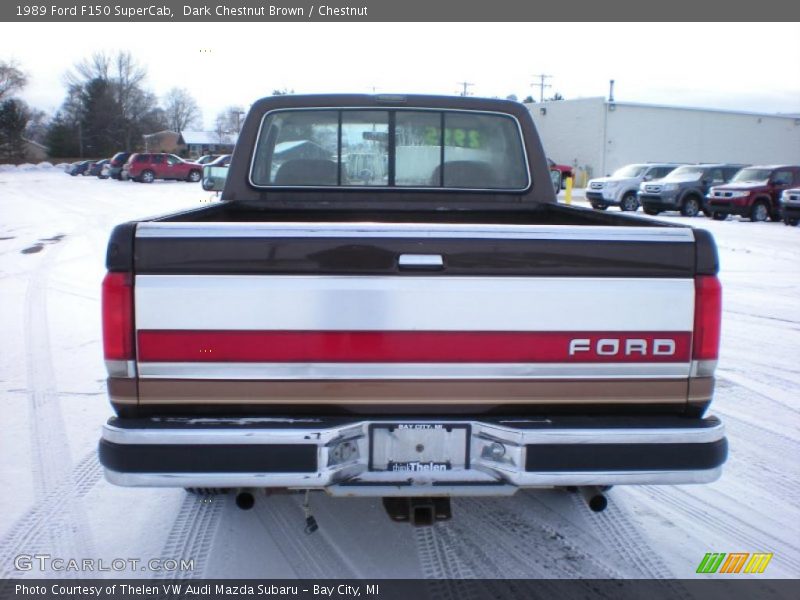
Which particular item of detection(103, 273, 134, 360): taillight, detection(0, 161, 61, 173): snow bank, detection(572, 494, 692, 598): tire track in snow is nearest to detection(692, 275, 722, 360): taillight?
detection(572, 494, 692, 598): tire track in snow

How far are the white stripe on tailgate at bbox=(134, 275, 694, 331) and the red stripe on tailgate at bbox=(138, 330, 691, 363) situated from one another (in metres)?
0.03

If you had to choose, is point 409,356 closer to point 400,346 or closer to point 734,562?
point 400,346

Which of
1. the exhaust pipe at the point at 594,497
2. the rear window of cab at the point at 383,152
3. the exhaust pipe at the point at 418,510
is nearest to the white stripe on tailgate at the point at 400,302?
the exhaust pipe at the point at 418,510

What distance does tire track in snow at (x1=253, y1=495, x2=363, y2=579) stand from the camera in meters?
3.40

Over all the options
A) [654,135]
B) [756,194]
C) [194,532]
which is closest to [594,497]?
[194,532]

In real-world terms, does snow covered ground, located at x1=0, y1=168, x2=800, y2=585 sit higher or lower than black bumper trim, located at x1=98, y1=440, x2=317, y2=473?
lower

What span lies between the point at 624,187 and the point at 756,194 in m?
4.45

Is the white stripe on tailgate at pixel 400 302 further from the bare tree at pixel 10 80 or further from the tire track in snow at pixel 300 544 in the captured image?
the bare tree at pixel 10 80

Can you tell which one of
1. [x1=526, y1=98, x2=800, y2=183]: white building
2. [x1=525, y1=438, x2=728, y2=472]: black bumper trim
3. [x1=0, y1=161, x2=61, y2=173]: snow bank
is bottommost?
[x1=525, y1=438, x2=728, y2=472]: black bumper trim

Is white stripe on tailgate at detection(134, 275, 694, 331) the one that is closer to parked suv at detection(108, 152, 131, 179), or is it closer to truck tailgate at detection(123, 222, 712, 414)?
truck tailgate at detection(123, 222, 712, 414)

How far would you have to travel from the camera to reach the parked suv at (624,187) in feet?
82.9

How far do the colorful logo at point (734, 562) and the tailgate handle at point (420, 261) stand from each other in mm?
2007

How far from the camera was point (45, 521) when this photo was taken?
3793 mm

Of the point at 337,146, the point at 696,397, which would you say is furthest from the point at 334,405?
the point at 337,146
